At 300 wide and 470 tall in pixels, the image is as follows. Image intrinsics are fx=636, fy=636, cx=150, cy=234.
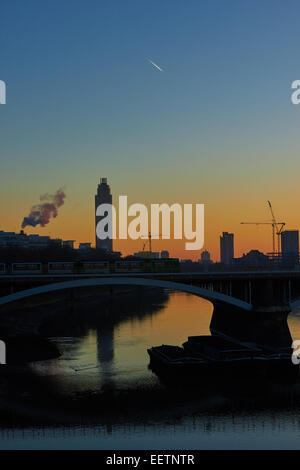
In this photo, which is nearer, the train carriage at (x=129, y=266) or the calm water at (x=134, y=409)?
the calm water at (x=134, y=409)

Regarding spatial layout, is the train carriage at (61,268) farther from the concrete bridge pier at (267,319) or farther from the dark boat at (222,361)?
the concrete bridge pier at (267,319)

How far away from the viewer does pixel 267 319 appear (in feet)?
277

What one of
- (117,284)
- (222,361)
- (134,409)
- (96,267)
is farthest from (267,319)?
(134,409)

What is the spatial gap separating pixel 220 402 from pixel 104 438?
13.9 m

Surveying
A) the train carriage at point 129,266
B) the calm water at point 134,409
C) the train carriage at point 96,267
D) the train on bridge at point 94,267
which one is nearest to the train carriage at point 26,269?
the train on bridge at point 94,267

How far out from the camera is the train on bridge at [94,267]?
76.4 meters

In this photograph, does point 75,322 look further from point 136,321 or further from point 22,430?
point 22,430

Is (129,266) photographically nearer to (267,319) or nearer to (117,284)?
(117,284)

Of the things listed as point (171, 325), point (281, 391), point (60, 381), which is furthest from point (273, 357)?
point (171, 325)

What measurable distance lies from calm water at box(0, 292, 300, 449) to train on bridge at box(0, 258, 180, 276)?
1036 cm

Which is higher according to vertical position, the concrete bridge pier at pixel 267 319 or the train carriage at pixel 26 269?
the train carriage at pixel 26 269

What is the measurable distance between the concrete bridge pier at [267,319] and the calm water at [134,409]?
15.9m

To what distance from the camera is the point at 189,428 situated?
47906 millimetres

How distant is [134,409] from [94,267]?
29500mm
